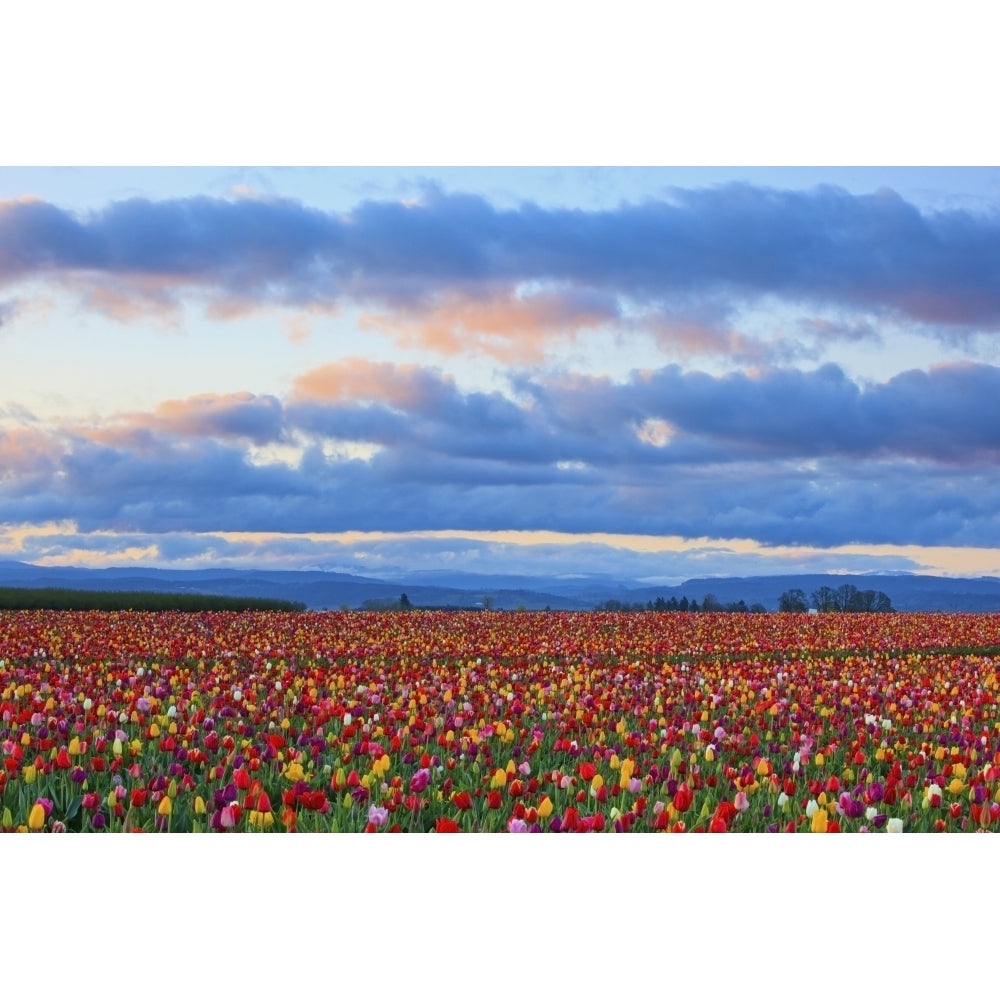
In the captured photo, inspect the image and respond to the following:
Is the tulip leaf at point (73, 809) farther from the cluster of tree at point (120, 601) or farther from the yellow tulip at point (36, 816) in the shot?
the cluster of tree at point (120, 601)

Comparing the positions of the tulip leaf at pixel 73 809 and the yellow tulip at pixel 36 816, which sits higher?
the yellow tulip at pixel 36 816

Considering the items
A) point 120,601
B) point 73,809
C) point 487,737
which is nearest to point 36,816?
point 73,809

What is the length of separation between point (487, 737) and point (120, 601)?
21.2m

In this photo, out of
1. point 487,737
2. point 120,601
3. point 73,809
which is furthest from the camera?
point 120,601

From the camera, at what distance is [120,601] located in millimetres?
26422

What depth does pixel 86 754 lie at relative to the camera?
701 cm

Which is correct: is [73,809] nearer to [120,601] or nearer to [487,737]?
[487,737]

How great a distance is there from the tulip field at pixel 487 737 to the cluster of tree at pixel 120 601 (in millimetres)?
10134

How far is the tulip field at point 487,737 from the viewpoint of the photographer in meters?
5.46

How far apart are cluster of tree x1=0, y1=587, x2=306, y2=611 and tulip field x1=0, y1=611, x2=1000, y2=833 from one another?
1013 centimetres

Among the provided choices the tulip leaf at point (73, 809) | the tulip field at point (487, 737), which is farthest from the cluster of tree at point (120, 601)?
the tulip leaf at point (73, 809)

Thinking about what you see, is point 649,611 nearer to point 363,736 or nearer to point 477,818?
point 363,736

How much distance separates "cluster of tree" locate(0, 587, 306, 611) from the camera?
25.9 metres

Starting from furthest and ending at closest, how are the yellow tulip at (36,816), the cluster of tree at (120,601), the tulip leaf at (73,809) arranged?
the cluster of tree at (120,601)
the tulip leaf at (73,809)
the yellow tulip at (36,816)
